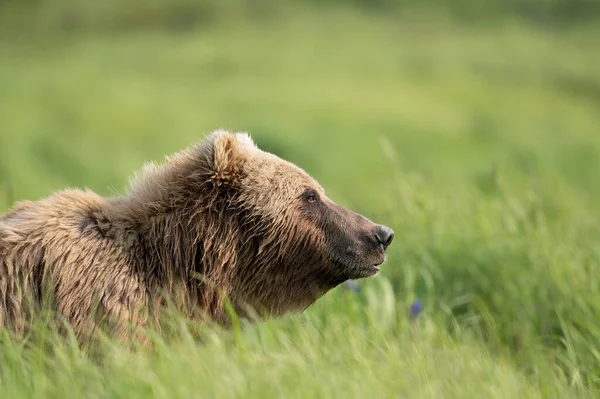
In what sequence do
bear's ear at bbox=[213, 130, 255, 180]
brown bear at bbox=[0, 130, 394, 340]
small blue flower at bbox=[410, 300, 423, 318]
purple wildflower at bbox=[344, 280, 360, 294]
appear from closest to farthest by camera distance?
brown bear at bbox=[0, 130, 394, 340] → bear's ear at bbox=[213, 130, 255, 180] → small blue flower at bbox=[410, 300, 423, 318] → purple wildflower at bbox=[344, 280, 360, 294]

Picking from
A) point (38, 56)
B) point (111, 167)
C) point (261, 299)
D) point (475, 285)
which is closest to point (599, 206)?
point (475, 285)

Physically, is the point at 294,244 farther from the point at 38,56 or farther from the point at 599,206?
the point at 38,56

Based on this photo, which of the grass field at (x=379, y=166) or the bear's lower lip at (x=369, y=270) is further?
the bear's lower lip at (x=369, y=270)

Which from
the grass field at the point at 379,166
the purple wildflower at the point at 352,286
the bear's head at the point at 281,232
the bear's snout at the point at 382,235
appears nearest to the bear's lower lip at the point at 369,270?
the bear's head at the point at 281,232

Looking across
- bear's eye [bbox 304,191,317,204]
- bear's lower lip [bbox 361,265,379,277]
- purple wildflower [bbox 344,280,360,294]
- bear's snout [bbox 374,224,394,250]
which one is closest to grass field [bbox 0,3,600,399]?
purple wildflower [bbox 344,280,360,294]

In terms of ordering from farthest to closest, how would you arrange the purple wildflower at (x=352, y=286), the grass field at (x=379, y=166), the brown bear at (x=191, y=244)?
the purple wildflower at (x=352, y=286) < the brown bear at (x=191, y=244) < the grass field at (x=379, y=166)

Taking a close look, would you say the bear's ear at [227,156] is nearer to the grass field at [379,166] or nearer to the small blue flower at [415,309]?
the grass field at [379,166]

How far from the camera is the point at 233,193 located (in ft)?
15.4

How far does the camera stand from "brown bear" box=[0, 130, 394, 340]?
429 cm

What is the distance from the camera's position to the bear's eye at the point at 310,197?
194 inches

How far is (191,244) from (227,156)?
18.7 inches

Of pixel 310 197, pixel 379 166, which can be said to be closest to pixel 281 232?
pixel 310 197

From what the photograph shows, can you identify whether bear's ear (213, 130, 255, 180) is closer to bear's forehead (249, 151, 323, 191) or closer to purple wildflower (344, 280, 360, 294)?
bear's forehead (249, 151, 323, 191)

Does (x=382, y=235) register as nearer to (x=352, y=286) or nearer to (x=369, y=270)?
(x=369, y=270)
